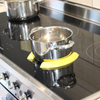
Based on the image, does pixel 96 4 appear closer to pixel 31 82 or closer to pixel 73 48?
pixel 73 48

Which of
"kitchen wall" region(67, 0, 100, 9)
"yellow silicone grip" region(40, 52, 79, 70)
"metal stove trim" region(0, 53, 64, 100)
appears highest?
"kitchen wall" region(67, 0, 100, 9)

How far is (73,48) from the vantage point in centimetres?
100

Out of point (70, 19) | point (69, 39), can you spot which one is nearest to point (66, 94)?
→ point (69, 39)

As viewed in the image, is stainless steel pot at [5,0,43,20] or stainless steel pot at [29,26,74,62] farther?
stainless steel pot at [5,0,43,20]

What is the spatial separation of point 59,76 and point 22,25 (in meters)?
0.63

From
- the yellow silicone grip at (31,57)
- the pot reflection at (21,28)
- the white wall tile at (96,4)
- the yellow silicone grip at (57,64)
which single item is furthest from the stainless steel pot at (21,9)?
the yellow silicone grip at (57,64)

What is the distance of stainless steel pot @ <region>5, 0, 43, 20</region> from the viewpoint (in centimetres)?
130

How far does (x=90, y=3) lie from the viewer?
4.29ft

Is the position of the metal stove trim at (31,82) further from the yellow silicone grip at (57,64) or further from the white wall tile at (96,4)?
the white wall tile at (96,4)

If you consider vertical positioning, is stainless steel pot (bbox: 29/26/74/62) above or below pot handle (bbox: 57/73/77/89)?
above

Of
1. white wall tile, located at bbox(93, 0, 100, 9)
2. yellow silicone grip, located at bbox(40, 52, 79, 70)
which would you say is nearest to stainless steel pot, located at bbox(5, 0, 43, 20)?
white wall tile, located at bbox(93, 0, 100, 9)

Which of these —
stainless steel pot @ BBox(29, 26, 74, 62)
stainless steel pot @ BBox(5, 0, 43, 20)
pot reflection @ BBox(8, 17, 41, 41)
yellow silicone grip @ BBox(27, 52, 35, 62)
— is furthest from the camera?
stainless steel pot @ BBox(5, 0, 43, 20)

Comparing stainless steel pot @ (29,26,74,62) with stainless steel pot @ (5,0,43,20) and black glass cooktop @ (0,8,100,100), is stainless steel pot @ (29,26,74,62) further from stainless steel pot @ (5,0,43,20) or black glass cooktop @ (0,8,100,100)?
stainless steel pot @ (5,0,43,20)

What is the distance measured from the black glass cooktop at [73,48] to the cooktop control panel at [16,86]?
0.23 ft
